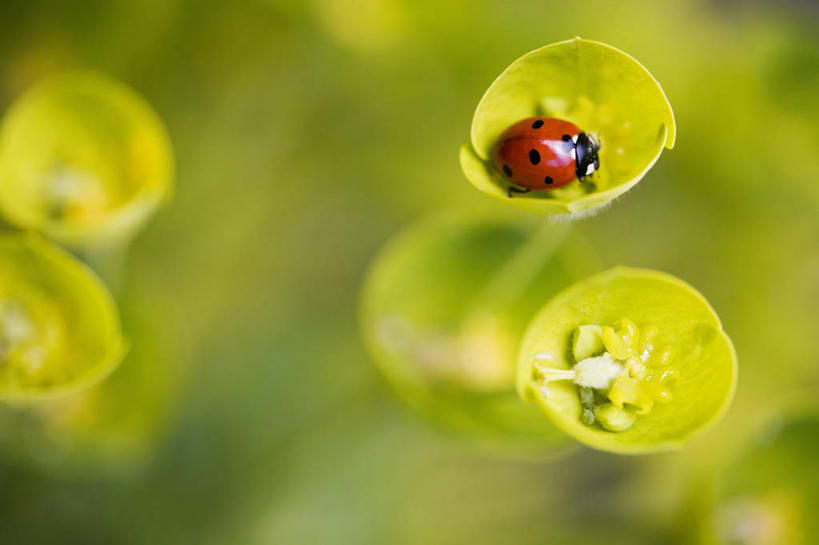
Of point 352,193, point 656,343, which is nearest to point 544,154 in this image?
point 656,343

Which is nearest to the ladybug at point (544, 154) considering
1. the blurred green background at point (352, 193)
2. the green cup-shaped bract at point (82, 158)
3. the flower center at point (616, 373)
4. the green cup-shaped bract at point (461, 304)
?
the flower center at point (616, 373)

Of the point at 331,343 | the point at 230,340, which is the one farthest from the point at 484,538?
the point at 230,340

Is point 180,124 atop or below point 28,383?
atop

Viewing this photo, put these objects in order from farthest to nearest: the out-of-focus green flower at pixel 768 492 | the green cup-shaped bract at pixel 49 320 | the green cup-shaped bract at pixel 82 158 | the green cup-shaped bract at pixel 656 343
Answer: the out-of-focus green flower at pixel 768 492, the green cup-shaped bract at pixel 82 158, the green cup-shaped bract at pixel 49 320, the green cup-shaped bract at pixel 656 343

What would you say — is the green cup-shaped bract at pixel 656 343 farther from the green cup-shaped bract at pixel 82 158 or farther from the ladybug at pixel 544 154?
the green cup-shaped bract at pixel 82 158

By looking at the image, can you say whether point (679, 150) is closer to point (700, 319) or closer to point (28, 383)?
point (700, 319)

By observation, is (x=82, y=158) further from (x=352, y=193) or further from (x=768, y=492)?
(x=768, y=492)
